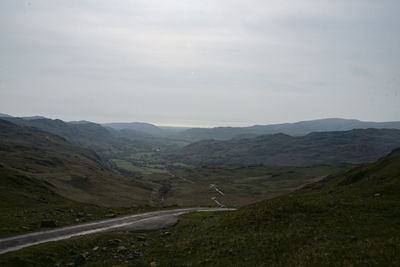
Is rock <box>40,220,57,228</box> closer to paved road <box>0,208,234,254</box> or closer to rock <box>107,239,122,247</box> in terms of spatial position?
paved road <box>0,208,234,254</box>

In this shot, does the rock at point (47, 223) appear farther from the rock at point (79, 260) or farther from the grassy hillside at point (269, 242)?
the rock at point (79, 260)

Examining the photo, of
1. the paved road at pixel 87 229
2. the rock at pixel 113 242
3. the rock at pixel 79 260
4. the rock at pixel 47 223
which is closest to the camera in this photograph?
the rock at pixel 79 260

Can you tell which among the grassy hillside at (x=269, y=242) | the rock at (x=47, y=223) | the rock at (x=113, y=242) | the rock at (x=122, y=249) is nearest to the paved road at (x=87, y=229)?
the rock at (x=47, y=223)

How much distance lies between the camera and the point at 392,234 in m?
22.9

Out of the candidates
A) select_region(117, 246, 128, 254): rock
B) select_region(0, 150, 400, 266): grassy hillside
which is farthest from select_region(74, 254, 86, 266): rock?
select_region(117, 246, 128, 254): rock

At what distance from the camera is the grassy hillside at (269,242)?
20.8m

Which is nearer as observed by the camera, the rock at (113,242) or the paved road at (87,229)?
the paved road at (87,229)

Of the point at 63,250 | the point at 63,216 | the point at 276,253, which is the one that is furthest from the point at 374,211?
the point at 63,216

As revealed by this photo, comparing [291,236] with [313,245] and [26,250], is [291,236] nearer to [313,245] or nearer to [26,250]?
[313,245]

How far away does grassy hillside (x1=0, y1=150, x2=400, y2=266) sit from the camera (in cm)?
2082

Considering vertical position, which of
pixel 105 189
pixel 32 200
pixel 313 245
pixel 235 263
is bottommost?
pixel 105 189

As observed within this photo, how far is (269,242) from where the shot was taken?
2527 cm

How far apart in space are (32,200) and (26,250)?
62.7m

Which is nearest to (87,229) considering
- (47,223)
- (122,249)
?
(47,223)
